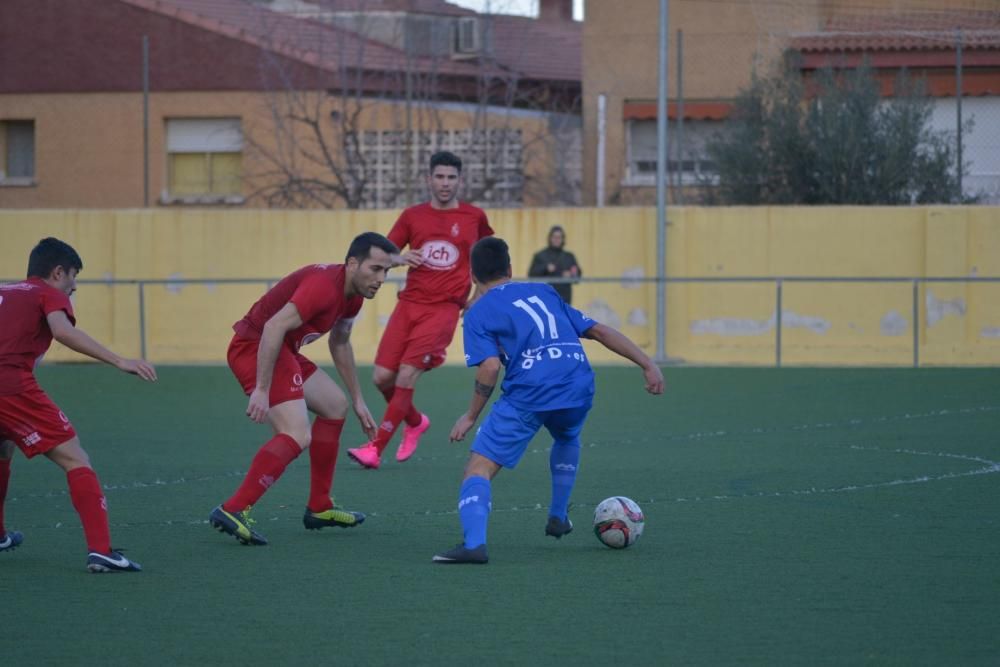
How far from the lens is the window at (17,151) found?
2825cm

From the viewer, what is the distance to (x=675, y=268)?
21547 millimetres

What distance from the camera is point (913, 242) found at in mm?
21000

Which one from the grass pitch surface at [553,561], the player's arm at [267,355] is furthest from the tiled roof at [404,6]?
the player's arm at [267,355]

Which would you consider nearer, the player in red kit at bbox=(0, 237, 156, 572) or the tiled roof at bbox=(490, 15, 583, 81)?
the player in red kit at bbox=(0, 237, 156, 572)

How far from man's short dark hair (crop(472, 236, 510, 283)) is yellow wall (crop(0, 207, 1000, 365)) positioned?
1362cm

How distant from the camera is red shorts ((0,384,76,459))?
22.6 feet

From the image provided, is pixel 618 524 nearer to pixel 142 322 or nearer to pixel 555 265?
pixel 555 265

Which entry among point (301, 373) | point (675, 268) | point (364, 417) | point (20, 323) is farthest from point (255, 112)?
point (20, 323)

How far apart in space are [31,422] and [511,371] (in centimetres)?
214

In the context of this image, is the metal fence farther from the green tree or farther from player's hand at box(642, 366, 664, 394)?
player's hand at box(642, 366, 664, 394)

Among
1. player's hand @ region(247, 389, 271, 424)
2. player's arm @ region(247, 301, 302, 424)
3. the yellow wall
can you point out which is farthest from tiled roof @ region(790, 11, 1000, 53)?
player's hand @ region(247, 389, 271, 424)

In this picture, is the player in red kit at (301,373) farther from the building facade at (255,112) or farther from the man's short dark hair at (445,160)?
the building facade at (255,112)

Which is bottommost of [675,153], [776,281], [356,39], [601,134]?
[776,281]

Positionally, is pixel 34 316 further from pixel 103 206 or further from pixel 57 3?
pixel 57 3
